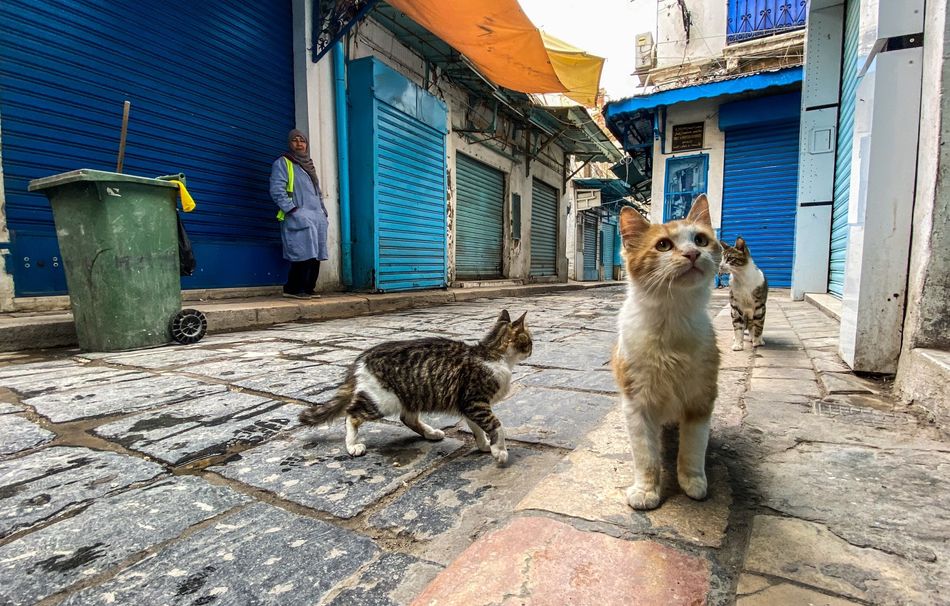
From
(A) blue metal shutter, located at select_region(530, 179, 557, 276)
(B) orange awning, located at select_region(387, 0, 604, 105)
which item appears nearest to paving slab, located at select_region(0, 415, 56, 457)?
(B) orange awning, located at select_region(387, 0, 604, 105)

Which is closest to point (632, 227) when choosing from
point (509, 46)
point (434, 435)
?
point (434, 435)

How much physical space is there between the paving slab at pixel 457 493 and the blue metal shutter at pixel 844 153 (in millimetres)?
5603

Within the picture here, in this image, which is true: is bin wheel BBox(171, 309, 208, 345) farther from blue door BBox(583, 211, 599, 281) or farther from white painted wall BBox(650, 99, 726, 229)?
blue door BBox(583, 211, 599, 281)

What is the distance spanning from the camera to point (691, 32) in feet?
39.4

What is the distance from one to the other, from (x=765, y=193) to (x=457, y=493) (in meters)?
12.2

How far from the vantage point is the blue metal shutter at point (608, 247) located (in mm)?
25922

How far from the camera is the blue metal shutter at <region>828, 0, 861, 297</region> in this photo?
5441 mm

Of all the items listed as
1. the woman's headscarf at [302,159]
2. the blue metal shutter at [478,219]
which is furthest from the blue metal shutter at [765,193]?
the woman's headscarf at [302,159]

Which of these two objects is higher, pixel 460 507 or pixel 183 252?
pixel 183 252

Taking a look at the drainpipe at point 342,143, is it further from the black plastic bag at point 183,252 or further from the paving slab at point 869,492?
the paving slab at point 869,492

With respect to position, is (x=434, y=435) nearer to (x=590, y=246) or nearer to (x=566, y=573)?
(x=566, y=573)

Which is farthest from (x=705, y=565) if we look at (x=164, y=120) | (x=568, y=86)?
(x=568, y=86)

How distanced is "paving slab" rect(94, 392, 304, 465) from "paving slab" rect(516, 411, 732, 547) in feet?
4.56

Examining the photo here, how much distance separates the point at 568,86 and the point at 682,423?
8165 mm
